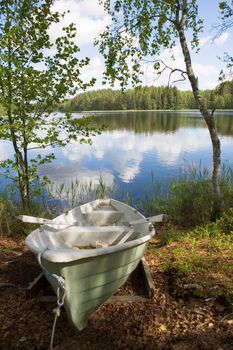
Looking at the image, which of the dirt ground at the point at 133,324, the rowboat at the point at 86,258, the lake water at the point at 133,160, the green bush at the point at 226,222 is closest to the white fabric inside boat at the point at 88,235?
the rowboat at the point at 86,258

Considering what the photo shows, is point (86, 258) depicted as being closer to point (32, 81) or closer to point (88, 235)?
point (88, 235)

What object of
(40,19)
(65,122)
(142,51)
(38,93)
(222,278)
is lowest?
(222,278)

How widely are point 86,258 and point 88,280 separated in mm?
329

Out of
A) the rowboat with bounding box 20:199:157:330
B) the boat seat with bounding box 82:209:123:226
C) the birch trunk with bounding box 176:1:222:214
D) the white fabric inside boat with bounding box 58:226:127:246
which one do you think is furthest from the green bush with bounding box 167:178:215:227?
the white fabric inside boat with bounding box 58:226:127:246

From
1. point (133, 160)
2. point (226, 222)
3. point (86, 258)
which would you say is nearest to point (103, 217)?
point (226, 222)

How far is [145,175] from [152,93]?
319 feet

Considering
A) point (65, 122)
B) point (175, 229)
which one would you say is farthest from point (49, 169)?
point (175, 229)

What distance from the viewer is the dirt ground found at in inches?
114

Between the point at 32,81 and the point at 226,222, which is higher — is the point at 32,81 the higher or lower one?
the higher one

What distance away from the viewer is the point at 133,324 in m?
3.20

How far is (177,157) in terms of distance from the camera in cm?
1688

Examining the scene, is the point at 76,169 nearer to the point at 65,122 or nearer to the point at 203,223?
the point at 65,122

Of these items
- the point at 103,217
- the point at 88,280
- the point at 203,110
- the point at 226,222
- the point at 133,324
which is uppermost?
the point at 203,110

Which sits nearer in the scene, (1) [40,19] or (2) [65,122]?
(1) [40,19]
